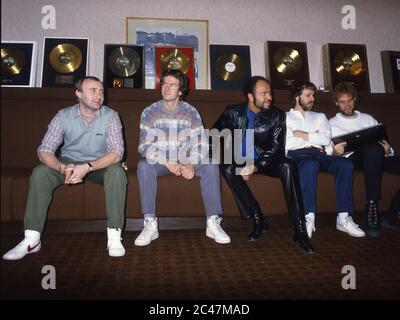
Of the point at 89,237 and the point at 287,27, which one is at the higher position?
the point at 287,27

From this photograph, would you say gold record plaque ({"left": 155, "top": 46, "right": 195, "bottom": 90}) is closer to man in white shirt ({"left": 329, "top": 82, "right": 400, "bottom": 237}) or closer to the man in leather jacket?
the man in leather jacket

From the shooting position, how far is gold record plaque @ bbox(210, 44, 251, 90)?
11.0 feet

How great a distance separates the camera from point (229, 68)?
3.39m

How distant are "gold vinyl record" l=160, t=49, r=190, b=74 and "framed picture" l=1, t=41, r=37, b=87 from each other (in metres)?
1.23

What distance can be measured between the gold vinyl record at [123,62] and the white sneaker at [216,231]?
5.57 feet

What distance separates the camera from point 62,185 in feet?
7.30

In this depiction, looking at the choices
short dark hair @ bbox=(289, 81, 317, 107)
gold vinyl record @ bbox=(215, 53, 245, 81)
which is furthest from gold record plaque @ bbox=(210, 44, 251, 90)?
short dark hair @ bbox=(289, 81, 317, 107)

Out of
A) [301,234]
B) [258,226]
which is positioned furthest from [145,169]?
[301,234]

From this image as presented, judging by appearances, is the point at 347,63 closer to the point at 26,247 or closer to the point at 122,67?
the point at 122,67

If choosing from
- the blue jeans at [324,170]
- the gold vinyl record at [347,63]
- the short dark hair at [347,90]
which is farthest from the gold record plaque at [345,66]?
the blue jeans at [324,170]

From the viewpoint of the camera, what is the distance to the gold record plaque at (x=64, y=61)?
3135 mm
